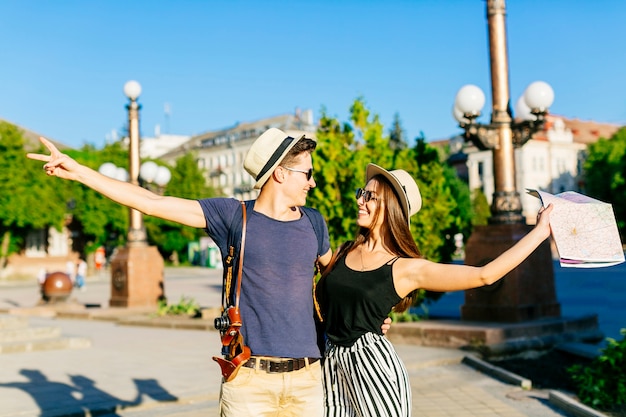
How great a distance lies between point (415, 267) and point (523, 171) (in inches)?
3531

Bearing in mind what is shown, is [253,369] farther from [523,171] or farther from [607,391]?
[523,171]

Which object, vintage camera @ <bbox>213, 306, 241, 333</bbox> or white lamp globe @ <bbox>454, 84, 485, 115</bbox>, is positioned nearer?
vintage camera @ <bbox>213, 306, 241, 333</bbox>

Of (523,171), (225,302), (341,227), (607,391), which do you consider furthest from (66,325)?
(523,171)

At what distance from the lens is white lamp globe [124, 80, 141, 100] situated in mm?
18812

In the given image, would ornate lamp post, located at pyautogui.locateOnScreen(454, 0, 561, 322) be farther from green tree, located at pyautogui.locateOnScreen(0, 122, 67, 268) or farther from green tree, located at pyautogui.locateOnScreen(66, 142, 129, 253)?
green tree, located at pyautogui.locateOnScreen(66, 142, 129, 253)

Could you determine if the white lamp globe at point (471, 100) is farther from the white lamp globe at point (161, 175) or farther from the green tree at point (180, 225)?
the green tree at point (180, 225)

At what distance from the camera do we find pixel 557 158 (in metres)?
93.8

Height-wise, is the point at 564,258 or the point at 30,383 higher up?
the point at 564,258

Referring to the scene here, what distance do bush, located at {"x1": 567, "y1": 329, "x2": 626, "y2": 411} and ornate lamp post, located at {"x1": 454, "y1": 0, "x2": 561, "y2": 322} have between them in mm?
4165

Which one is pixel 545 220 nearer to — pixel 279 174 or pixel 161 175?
pixel 279 174

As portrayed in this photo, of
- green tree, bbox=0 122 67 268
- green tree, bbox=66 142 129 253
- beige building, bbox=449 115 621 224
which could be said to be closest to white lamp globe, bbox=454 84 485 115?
green tree, bbox=0 122 67 268

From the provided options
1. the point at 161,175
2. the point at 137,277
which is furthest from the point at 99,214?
the point at 161,175

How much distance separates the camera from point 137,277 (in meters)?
17.8

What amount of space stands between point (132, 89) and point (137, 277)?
186 inches
